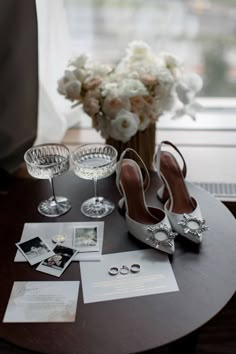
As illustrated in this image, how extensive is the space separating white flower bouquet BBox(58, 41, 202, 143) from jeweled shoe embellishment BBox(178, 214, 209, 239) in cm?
31

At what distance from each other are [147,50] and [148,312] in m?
0.82

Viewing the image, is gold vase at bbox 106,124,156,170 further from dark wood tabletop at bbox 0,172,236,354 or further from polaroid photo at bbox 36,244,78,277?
polaroid photo at bbox 36,244,78,277

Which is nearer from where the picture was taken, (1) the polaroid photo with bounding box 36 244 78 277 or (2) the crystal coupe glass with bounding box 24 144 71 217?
(1) the polaroid photo with bounding box 36 244 78 277

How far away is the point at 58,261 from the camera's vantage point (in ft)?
3.29

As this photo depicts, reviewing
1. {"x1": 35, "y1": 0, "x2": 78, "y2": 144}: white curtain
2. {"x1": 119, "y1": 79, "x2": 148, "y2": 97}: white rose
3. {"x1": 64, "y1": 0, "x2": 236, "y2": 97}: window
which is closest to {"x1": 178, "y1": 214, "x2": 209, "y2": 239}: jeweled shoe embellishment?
{"x1": 119, "y1": 79, "x2": 148, "y2": 97}: white rose

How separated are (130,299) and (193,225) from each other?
0.26m

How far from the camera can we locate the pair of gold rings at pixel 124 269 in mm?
967

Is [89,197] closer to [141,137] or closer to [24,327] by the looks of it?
[141,137]

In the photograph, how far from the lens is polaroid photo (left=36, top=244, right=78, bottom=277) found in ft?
3.21

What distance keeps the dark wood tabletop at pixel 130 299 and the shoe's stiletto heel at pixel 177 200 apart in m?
0.03

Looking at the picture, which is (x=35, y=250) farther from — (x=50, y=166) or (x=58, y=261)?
(x=50, y=166)

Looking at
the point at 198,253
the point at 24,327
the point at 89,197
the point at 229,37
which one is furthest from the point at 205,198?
the point at 229,37

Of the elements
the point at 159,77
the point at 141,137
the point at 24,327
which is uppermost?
the point at 159,77

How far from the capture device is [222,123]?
1854 mm
